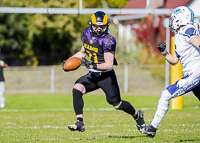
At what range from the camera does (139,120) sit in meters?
6.38

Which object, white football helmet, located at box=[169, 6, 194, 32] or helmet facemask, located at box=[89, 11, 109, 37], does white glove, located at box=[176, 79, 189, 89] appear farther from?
helmet facemask, located at box=[89, 11, 109, 37]

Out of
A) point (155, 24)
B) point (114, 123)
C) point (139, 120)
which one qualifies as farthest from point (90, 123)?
point (155, 24)

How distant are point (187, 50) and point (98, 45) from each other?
134cm

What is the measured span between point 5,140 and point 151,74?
1590 centimetres

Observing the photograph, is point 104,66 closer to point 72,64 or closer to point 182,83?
point 72,64

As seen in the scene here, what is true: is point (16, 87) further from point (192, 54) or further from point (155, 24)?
point (192, 54)

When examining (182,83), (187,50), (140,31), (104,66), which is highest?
(187,50)

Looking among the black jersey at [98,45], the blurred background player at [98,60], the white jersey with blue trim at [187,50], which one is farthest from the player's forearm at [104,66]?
the white jersey with blue trim at [187,50]

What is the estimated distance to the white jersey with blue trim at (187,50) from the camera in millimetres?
5240

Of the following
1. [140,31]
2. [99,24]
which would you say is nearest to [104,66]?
[99,24]

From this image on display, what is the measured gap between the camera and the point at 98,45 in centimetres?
588

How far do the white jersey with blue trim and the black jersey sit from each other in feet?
3.29

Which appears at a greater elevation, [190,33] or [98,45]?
[190,33]

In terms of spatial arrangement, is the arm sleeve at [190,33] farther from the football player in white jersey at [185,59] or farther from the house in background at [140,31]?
the house in background at [140,31]
